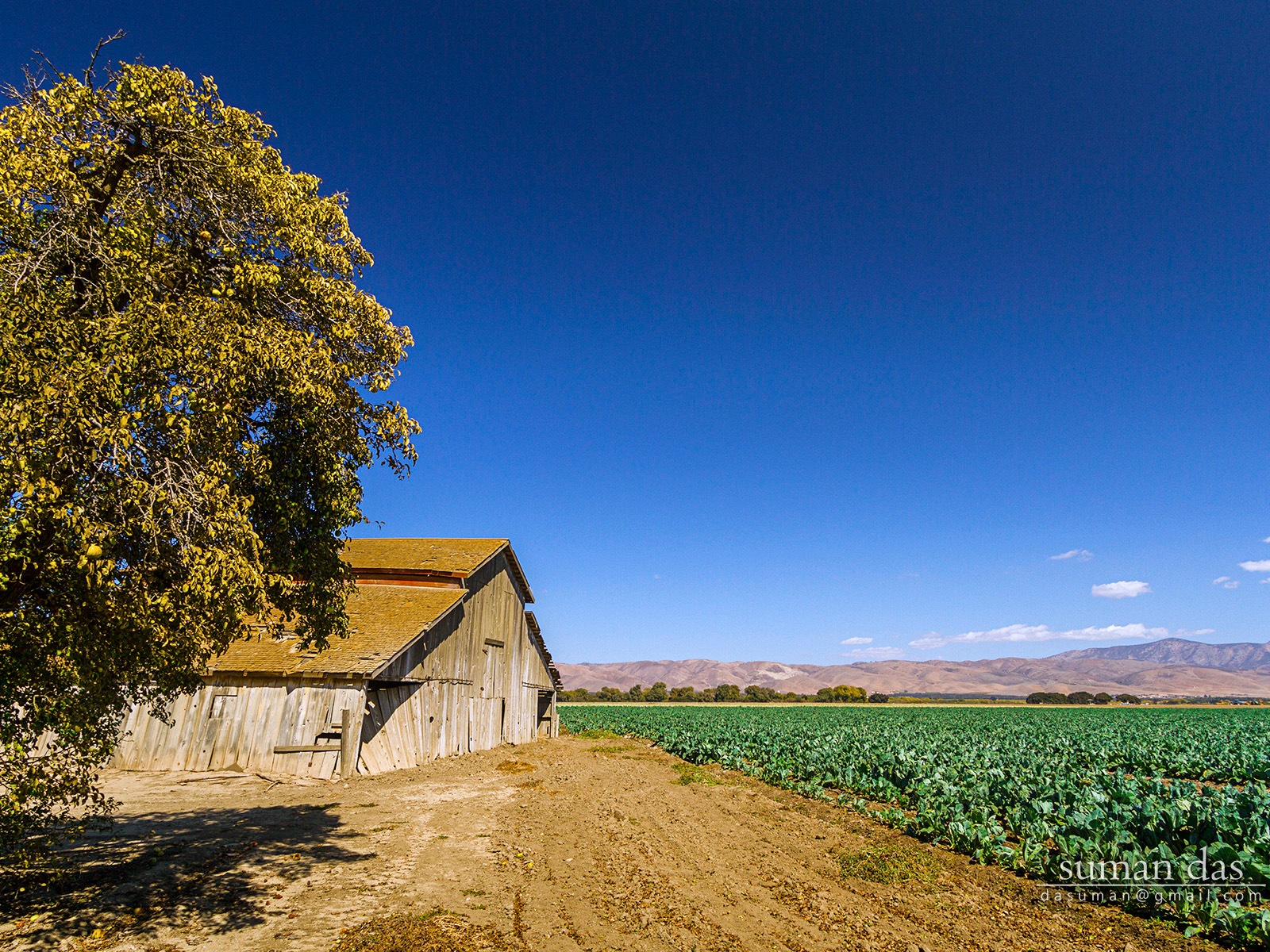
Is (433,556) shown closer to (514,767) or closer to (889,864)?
(514,767)

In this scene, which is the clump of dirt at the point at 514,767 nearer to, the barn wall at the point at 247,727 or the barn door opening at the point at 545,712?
the barn wall at the point at 247,727

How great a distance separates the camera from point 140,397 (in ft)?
20.1

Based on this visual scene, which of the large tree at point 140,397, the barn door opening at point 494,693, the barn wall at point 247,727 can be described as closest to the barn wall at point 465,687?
the barn door opening at point 494,693

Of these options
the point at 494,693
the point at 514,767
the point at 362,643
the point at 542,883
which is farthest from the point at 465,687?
the point at 542,883

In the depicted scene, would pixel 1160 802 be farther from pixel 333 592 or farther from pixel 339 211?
pixel 339 211

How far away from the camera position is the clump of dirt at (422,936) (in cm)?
668

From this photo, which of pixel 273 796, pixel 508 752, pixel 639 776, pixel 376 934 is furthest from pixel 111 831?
pixel 508 752

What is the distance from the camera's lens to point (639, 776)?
68.0ft

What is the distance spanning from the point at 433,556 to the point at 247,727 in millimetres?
10059

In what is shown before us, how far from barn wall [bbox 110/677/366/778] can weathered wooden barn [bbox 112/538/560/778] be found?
0.09 feet

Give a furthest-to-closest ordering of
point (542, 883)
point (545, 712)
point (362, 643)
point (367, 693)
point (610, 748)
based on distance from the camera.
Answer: point (545, 712), point (610, 748), point (362, 643), point (367, 693), point (542, 883)

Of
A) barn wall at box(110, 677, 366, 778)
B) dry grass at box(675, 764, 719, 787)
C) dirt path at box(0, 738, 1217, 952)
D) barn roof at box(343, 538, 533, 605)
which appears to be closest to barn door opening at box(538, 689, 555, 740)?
barn roof at box(343, 538, 533, 605)

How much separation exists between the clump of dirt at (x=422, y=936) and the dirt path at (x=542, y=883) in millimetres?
68

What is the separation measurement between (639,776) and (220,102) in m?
20.6
